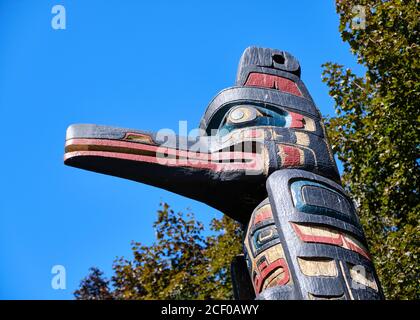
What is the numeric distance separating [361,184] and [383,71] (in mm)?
1671

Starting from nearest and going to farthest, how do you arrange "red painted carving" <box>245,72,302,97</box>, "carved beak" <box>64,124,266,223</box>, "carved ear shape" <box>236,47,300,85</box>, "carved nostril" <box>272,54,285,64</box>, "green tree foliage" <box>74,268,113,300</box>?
"carved beak" <box>64,124,266,223</box>
"red painted carving" <box>245,72,302,97</box>
"carved ear shape" <box>236,47,300,85</box>
"carved nostril" <box>272,54,285,64</box>
"green tree foliage" <box>74,268,113,300</box>

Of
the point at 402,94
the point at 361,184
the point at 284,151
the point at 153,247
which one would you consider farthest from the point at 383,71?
the point at 153,247

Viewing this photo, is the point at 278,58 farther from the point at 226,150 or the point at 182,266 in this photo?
the point at 182,266

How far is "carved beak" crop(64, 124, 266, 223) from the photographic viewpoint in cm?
402

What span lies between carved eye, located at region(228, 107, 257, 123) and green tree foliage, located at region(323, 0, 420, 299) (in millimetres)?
3977

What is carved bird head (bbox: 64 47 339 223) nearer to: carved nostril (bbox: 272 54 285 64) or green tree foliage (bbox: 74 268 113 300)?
carved nostril (bbox: 272 54 285 64)

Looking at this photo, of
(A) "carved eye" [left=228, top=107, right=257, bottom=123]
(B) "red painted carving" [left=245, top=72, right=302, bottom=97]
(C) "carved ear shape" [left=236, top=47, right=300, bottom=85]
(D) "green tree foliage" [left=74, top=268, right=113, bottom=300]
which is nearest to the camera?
(A) "carved eye" [left=228, top=107, right=257, bottom=123]

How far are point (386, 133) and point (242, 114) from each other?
13.6 ft

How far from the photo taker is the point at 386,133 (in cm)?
809

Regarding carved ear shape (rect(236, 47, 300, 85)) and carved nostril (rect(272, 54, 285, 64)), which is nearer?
carved ear shape (rect(236, 47, 300, 85))

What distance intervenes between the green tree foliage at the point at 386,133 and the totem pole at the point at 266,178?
11.8 ft

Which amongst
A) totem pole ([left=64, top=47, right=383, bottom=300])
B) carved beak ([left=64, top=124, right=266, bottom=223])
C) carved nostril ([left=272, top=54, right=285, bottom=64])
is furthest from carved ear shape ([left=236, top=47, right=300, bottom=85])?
carved beak ([left=64, top=124, right=266, bottom=223])

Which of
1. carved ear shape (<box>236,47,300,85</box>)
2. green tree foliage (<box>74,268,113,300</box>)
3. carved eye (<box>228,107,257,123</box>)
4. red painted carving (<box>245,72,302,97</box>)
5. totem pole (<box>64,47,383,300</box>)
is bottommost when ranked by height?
totem pole (<box>64,47,383,300</box>)

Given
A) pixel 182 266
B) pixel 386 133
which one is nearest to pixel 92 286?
pixel 182 266
